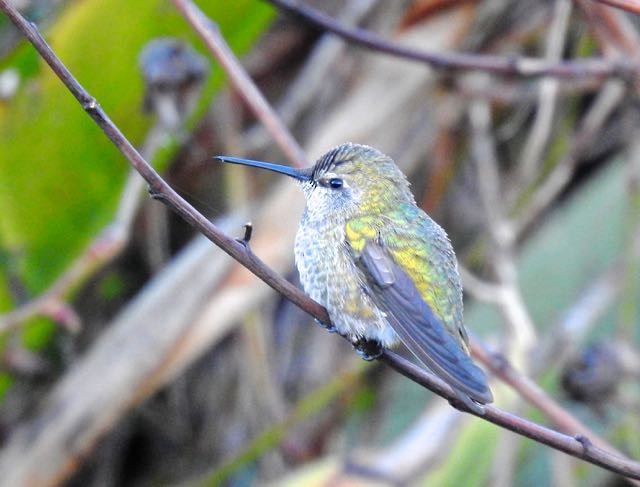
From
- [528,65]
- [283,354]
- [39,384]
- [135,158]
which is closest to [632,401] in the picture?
[528,65]

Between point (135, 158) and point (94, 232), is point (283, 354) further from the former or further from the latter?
point (135, 158)

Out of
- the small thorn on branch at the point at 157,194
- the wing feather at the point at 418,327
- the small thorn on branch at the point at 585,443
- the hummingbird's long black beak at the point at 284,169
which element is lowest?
the small thorn on branch at the point at 585,443

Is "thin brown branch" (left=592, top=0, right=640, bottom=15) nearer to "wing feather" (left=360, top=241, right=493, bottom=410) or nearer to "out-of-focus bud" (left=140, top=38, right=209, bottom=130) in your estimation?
"wing feather" (left=360, top=241, right=493, bottom=410)

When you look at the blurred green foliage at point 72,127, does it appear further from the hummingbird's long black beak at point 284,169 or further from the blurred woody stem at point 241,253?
the blurred woody stem at point 241,253

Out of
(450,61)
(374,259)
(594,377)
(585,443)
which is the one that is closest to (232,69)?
(374,259)

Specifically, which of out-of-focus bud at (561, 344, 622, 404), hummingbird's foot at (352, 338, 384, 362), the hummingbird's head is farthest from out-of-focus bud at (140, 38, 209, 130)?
out-of-focus bud at (561, 344, 622, 404)

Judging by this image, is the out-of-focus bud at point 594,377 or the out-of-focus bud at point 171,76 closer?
the out-of-focus bud at point 171,76

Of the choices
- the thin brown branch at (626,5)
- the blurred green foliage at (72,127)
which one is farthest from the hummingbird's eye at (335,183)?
the blurred green foliage at (72,127)
